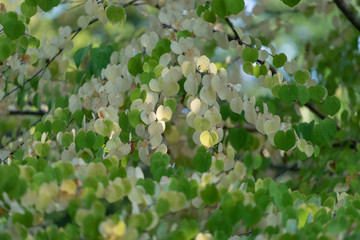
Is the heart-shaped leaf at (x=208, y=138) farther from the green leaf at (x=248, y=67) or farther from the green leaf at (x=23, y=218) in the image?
the green leaf at (x=23, y=218)

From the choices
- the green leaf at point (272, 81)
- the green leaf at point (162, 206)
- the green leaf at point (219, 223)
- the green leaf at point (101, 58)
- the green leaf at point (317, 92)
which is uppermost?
the green leaf at point (162, 206)

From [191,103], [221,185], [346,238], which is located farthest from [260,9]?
[346,238]

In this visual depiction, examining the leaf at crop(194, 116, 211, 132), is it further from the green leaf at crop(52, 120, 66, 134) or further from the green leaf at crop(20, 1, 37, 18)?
the green leaf at crop(20, 1, 37, 18)

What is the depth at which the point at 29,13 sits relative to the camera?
4.26 ft

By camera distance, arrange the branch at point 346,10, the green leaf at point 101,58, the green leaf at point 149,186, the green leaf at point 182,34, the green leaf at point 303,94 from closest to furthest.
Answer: the green leaf at point 149,186
the green leaf at point 303,94
the green leaf at point 182,34
the green leaf at point 101,58
the branch at point 346,10

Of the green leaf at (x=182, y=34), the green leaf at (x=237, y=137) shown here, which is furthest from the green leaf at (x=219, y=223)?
the green leaf at (x=237, y=137)

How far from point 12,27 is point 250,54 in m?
0.63

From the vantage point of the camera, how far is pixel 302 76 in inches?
50.4

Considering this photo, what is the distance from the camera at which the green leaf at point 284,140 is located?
1158mm

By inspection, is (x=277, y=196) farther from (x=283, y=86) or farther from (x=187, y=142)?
(x=187, y=142)

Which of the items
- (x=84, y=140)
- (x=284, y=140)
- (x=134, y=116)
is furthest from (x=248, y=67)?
(x=84, y=140)

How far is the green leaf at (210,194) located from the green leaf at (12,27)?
68cm

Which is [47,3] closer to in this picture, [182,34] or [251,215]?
[182,34]

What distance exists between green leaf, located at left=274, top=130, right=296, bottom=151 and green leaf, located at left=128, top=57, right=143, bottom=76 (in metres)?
0.42
